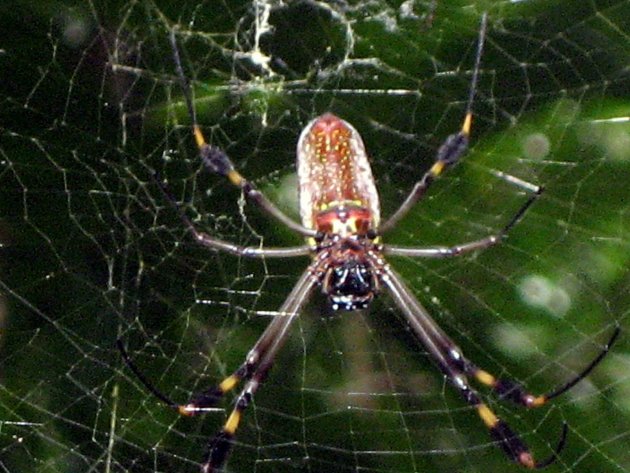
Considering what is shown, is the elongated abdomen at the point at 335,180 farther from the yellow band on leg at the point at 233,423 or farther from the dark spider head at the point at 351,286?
the yellow band on leg at the point at 233,423

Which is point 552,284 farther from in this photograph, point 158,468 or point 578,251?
point 158,468

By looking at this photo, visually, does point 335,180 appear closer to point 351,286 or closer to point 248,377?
point 351,286

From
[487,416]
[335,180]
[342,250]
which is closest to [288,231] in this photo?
[342,250]

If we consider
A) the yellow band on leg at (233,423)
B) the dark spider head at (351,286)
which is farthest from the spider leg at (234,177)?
the yellow band on leg at (233,423)

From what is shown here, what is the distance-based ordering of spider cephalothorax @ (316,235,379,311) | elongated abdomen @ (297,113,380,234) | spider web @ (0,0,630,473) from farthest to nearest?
spider web @ (0,0,630,473), spider cephalothorax @ (316,235,379,311), elongated abdomen @ (297,113,380,234)

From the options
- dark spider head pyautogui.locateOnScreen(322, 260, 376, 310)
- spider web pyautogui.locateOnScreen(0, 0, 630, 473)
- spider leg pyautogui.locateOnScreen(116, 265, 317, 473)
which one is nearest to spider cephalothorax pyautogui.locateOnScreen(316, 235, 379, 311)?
dark spider head pyautogui.locateOnScreen(322, 260, 376, 310)

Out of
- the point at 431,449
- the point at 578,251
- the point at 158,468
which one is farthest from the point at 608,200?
the point at 158,468

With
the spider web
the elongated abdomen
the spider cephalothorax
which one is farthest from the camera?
the spider web

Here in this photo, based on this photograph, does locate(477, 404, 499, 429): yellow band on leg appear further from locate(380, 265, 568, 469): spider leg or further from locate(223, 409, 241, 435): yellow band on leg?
locate(223, 409, 241, 435): yellow band on leg
